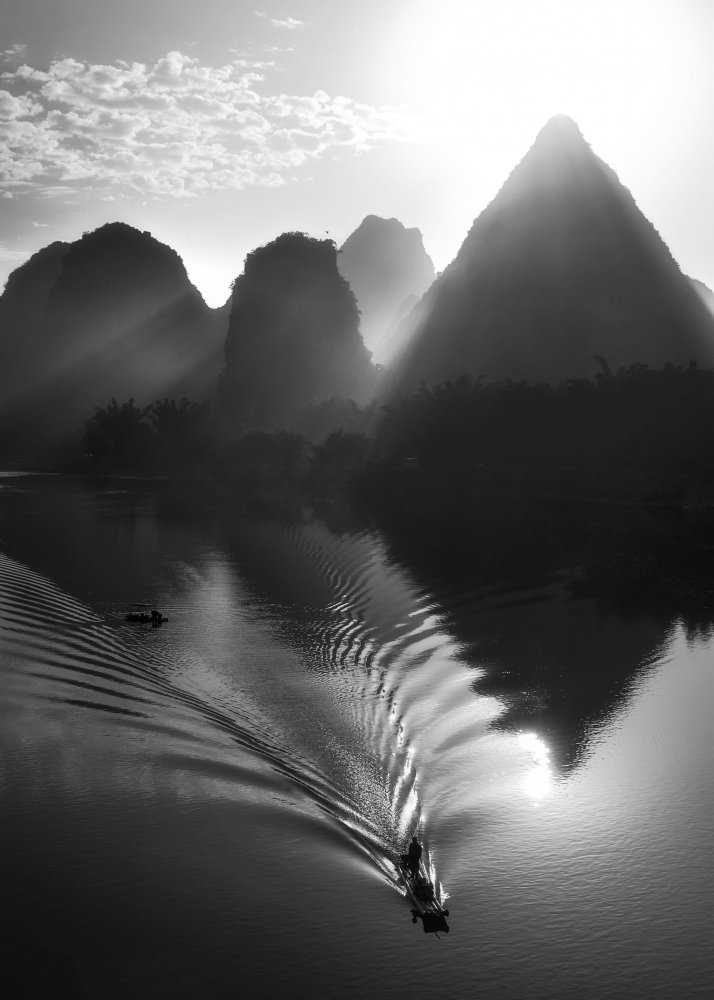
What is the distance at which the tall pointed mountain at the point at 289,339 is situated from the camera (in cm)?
10812

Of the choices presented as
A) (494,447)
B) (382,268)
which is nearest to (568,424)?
(494,447)

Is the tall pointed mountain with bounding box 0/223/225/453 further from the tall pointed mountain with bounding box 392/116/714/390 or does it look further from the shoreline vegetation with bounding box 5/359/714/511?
the shoreline vegetation with bounding box 5/359/714/511

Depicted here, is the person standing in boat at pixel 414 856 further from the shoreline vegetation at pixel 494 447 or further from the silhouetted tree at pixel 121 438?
the silhouetted tree at pixel 121 438

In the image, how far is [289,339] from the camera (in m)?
109

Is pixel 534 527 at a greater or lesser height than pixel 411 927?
greater

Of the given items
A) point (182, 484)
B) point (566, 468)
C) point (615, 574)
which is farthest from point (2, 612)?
point (182, 484)

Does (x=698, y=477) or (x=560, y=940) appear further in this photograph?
(x=698, y=477)

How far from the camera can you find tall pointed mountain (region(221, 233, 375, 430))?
355 ft

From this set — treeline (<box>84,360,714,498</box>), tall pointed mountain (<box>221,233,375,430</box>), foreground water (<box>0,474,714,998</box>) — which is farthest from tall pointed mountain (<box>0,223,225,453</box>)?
foreground water (<box>0,474,714,998</box>)

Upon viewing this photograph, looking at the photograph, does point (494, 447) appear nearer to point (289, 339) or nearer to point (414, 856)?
point (414, 856)

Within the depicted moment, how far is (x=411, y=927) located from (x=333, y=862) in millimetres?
1191

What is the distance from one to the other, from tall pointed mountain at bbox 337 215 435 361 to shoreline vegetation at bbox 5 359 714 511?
336ft

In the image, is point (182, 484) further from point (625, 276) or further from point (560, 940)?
point (560, 940)

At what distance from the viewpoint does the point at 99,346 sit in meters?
153
